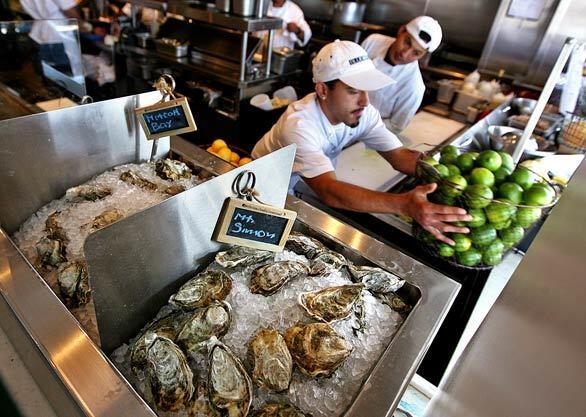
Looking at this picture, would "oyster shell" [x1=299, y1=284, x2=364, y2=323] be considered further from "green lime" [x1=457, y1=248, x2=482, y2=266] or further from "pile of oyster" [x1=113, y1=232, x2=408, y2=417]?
"green lime" [x1=457, y1=248, x2=482, y2=266]

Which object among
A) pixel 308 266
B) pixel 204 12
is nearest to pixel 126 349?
pixel 308 266

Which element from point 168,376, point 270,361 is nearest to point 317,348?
point 270,361

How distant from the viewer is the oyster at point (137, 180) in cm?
136

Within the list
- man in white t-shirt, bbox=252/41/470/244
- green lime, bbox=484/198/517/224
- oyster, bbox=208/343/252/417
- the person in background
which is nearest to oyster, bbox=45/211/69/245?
oyster, bbox=208/343/252/417

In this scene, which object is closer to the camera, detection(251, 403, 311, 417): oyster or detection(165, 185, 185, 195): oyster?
detection(251, 403, 311, 417): oyster

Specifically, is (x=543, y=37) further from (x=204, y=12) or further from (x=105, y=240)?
(x=105, y=240)

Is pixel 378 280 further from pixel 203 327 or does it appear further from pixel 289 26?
pixel 289 26

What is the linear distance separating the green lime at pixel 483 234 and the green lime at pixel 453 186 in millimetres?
180

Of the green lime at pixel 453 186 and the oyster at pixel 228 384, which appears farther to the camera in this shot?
the green lime at pixel 453 186

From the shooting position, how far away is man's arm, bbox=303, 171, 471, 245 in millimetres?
1517

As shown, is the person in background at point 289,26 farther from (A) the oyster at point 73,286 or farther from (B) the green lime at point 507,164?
(A) the oyster at point 73,286

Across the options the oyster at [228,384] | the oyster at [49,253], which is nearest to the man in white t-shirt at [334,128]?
the oyster at [228,384]

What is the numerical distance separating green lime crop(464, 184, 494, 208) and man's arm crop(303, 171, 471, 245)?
0.05 meters

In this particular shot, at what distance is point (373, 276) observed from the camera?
112cm
